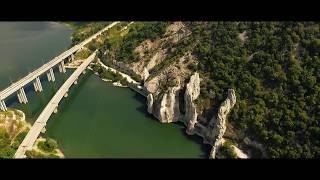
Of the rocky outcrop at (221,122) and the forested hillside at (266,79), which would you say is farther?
the rocky outcrop at (221,122)

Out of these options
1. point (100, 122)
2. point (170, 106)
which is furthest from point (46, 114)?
point (170, 106)

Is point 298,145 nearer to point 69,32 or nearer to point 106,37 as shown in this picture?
point 106,37

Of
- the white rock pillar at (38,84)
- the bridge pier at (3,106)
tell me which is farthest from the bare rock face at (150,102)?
the bridge pier at (3,106)

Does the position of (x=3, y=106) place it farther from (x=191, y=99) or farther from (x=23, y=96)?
(x=191, y=99)

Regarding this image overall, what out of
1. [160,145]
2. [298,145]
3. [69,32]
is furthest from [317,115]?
[69,32]

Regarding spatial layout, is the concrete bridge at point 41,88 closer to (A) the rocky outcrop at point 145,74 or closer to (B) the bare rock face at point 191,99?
(A) the rocky outcrop at point 145,74

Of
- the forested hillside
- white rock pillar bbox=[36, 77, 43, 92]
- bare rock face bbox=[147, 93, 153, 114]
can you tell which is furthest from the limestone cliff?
white rock pillar bbox=[36, 77, 43, 92]
